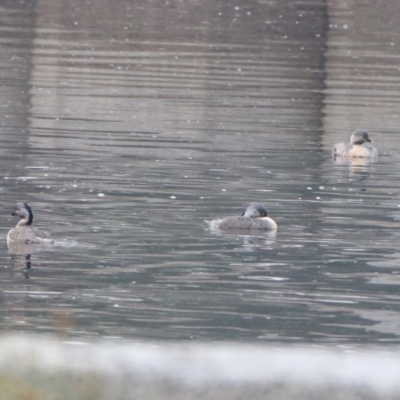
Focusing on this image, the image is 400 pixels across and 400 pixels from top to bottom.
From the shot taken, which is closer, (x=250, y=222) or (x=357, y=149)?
(x=250, y=222)

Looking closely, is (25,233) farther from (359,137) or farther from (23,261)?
(359,137)

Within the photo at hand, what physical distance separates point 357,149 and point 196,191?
4017 mm

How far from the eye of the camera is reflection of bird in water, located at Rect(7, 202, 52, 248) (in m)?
9.77

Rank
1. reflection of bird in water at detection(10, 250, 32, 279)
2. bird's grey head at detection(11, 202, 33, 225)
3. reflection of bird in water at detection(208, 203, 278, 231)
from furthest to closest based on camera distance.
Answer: reflection of bird in water at detection(208, 203, 278, 231) < bird's grey head at detection(11, 202, 33, 225) < reflection of bird in water at detection(10, 250, 32, 279)

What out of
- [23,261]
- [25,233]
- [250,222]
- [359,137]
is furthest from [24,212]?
[359,137]

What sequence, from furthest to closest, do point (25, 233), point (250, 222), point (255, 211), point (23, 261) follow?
point (255, 211) < point (250, 222) < point (25, 233) < point (23, 261)

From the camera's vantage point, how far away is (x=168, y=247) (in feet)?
32.4

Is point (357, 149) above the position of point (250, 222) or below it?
above

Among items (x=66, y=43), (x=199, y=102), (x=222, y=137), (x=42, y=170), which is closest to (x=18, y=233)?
(x=42, y=170)

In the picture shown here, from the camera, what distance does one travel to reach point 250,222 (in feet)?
35.3

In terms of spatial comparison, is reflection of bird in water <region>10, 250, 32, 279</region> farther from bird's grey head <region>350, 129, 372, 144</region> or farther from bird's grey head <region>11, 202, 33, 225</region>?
bird's grey head <region>350, 129, 372, 144</region>

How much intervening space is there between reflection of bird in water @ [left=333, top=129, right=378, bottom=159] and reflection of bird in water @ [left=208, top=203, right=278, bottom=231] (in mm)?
5352

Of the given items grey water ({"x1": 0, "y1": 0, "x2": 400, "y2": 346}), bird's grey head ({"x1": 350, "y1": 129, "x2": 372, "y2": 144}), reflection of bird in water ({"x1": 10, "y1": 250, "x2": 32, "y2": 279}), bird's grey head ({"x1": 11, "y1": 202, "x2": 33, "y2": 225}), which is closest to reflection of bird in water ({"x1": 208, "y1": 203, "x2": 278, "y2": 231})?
grey water ({"x1": 0, "y1": 0, "x2": 400, "y2": 346})

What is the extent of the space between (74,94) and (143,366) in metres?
20.8
